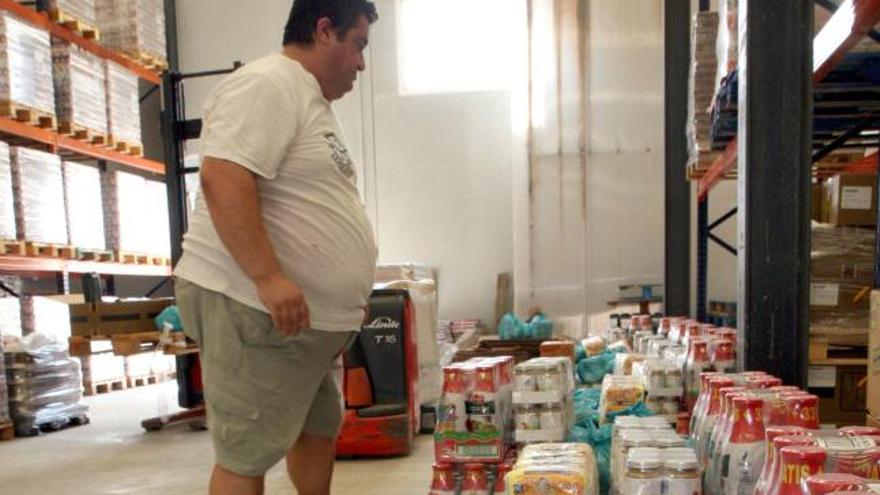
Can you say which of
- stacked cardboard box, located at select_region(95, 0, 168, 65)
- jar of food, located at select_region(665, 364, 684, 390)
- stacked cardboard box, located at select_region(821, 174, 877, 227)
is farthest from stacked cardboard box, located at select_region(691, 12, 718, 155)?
stacked cardboard box, located at select_region(95, 0, 168, 65)

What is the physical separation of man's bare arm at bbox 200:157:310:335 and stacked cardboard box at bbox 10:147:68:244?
209 inches

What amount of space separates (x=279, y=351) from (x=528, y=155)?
25.0 feet

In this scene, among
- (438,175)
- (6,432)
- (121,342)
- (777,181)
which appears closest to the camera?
(777,181)

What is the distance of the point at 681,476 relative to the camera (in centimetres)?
163

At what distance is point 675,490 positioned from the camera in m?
1.62

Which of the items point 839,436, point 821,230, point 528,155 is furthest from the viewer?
point 528,155

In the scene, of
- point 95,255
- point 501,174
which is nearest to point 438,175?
point 501,174

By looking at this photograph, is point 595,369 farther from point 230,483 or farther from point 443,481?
→ point 230,483

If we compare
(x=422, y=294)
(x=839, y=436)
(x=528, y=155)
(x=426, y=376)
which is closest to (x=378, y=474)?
(x=426, y=376)

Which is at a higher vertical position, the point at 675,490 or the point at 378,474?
the point at 675,490

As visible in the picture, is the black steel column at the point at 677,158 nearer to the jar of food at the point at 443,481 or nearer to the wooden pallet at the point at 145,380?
the jar of food at the point at 443,481

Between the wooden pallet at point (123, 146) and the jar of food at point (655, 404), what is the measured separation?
6.65 m

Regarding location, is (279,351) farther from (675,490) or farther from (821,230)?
(821,230)

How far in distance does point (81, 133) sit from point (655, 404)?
249 inches
